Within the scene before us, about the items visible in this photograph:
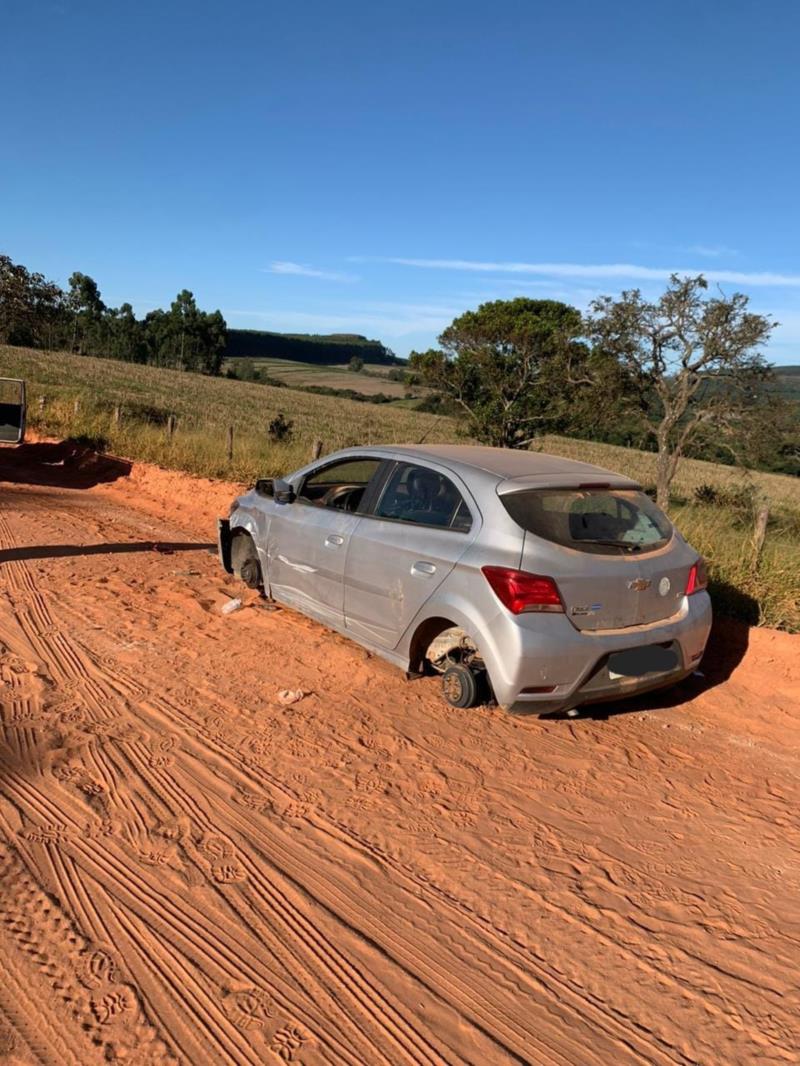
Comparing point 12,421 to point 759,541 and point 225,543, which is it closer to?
point 225,543

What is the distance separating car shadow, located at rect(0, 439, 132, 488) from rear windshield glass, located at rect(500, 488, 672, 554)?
11495 mm

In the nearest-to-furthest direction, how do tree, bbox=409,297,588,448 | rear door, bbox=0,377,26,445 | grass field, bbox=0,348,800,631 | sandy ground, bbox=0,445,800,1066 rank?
sandy ground, bbox=0,445,800,1066
grass field, bbox=0,348,800,631
rear door, bbox=0,377,26,445
tree, bbox=409,297,588,448

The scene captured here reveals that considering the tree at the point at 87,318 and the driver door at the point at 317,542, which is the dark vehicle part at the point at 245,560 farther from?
A: the tree at the point at 87,318

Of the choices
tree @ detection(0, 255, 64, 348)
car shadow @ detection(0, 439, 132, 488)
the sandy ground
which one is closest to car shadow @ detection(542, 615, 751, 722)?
the sandy ground

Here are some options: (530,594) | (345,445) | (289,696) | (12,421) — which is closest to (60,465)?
(12,421)

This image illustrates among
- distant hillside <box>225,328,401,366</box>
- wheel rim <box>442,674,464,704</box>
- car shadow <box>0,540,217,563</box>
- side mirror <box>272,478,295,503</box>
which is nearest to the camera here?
wheel rim <box>442,674,464,704</box>

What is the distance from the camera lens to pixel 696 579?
4.58 metres

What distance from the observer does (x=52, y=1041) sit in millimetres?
2191

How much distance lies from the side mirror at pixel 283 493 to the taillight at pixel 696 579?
3022 millimetres

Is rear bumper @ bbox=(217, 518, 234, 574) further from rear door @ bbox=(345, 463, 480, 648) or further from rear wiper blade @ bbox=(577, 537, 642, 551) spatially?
rear wiper blade @ bbox=(577, 537, 642, 551)

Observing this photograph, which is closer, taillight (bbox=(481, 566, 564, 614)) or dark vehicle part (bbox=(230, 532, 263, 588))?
taillight (bbox=(481, 566, 564, 614))

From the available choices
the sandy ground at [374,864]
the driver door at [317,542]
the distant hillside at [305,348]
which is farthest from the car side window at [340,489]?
the distant hillside at [305,348]

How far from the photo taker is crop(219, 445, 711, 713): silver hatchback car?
13.0 feet

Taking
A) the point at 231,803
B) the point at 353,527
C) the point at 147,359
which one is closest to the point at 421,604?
the point at 353,527
